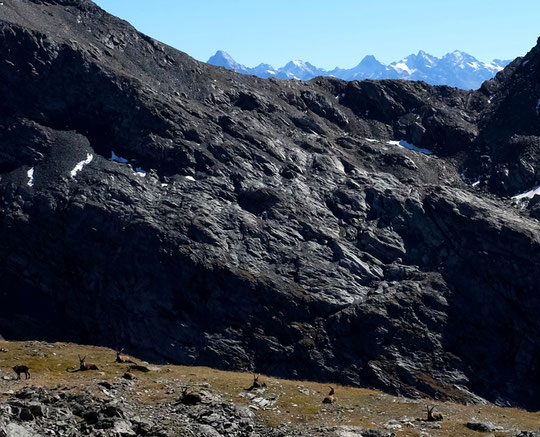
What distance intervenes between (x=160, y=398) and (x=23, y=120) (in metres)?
122

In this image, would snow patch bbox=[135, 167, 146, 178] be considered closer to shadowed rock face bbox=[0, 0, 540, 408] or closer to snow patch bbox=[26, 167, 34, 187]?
shadowed rock face bbox=[0, 0, 540, 408]

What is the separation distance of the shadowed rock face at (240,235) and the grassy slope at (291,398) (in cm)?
6118

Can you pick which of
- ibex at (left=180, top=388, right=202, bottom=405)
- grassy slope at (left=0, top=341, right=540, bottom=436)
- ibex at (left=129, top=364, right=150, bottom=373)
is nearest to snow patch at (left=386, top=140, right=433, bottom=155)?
grassy slope at (left=0, top=341, right=540, bottom=436)

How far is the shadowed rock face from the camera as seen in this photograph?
5037 inches

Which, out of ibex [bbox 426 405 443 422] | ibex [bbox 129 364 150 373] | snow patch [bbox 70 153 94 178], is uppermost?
snow patch [bbox 70 153 94 178]

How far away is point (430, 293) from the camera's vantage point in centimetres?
13775

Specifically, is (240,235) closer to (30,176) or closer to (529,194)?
(30,176)

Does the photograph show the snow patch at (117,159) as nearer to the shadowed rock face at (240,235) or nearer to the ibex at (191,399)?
the shadowed rock face at (240,235)

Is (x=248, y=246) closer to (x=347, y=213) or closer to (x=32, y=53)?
(x=347, y=213)

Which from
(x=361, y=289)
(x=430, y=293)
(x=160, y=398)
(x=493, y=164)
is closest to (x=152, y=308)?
(x=361, y=289)

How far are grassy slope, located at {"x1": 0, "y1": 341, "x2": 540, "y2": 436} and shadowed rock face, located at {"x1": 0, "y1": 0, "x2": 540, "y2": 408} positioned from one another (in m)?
61.2

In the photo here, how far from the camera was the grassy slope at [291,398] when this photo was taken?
4900cm

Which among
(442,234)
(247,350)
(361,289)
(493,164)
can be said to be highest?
(493,164)

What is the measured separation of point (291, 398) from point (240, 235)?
89128 millimetres
